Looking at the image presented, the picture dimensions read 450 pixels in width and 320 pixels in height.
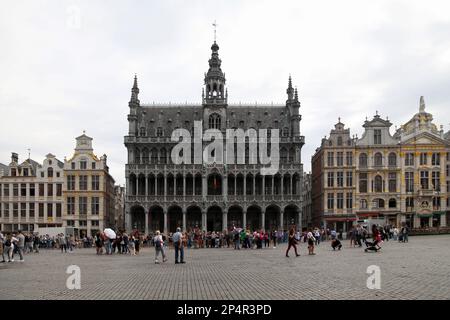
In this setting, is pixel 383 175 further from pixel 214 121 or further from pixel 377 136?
pixel 214 121

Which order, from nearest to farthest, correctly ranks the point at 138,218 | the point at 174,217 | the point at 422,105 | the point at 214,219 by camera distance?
the point at 422,105 < the point at 138,218 < the point at 174,217 < the point at 214,219

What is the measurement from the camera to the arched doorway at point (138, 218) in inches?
3376

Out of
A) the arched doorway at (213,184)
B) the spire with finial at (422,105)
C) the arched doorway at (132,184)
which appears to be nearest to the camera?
the arched doorway at (132,184)

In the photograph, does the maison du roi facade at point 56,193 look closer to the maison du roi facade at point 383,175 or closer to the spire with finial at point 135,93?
the spire with finial at point 135,93

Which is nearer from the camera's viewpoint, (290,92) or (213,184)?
(213,184)

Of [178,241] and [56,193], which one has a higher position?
[56,193]

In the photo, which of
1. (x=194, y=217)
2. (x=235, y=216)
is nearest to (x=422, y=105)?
Answer: (x=235, y=216)

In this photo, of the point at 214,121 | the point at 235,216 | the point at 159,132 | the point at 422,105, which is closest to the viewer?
the point at 422,105

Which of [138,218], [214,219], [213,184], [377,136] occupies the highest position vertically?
[377,136]

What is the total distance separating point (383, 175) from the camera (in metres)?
83.1

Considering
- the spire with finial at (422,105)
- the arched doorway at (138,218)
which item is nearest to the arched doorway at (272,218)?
the arched doorway at (138,218)

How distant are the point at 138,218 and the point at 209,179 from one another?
1145 cm
